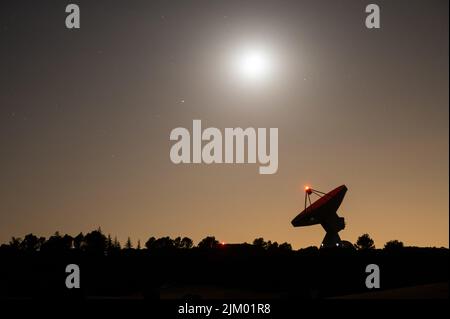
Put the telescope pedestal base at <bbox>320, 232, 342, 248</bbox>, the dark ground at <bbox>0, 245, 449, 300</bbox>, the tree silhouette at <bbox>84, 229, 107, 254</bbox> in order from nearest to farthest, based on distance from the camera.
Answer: the dark ground at <bbox>0, 245, 449, 300</bbox>
the telescope pedestal base at <bbox>320, 232, 342, 248</bbox>
the tree silhouette at <bbox>84, 229, 107, 254</bbox>

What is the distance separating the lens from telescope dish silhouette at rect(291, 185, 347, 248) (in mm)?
68000

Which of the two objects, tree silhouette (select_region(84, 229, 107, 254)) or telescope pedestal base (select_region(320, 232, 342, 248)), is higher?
telescope pedestal base (select_region(320, 232, 342, 248))

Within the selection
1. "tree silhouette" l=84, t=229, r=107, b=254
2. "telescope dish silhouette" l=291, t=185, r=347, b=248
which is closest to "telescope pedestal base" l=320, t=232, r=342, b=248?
"telescope dish silhouette" l=291, t=185, r=347, b=248

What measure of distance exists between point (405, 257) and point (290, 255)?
14.5 metres

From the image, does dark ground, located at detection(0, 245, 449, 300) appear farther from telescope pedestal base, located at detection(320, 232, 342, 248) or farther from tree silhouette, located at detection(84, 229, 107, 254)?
tree silhouette, located at detection(84, 229, 107, 254)

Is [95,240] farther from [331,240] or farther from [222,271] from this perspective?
[331,240]

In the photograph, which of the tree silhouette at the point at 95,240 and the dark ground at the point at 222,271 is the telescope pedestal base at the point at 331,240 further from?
the tree silhouette at the point at 95,240

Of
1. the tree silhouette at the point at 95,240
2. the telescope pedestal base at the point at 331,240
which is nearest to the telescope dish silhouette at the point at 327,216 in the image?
the telescope pedestal base at the point at 331,240

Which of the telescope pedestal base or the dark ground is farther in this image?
the telescope pedestal base

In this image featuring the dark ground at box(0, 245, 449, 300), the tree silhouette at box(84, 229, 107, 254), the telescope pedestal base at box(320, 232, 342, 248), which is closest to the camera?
the dark ground at box(0, 245, 449, 300)

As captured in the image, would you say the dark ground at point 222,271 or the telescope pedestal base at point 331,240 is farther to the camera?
the telescope pedestal base at point 331,240

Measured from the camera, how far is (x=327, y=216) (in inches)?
2739

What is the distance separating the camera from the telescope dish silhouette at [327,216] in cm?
6800
